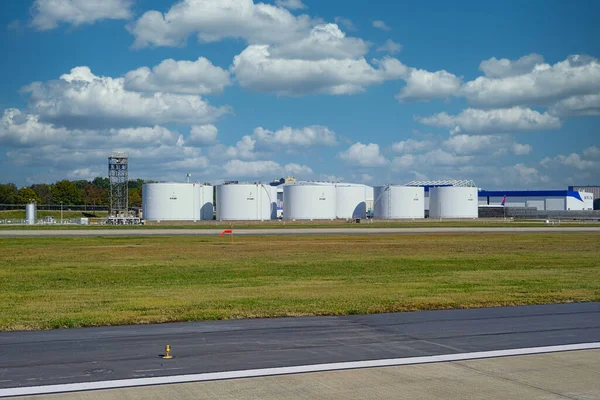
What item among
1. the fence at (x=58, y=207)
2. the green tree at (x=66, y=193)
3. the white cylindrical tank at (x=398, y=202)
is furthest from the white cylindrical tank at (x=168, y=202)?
the green tree at (x=66, y=193)

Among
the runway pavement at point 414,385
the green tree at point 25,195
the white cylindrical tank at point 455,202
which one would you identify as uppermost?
the green tree at point 25,195

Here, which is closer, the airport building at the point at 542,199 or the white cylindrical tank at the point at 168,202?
the white cylindrical tank at the point at 168,202

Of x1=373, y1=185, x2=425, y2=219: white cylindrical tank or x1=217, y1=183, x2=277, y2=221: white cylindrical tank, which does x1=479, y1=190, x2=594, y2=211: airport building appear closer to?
x1=373, y1=185, x2=425, y2=219: white cylindrical tank

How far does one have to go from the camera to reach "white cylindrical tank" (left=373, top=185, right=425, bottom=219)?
133 metres

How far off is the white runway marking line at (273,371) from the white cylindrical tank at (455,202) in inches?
4980

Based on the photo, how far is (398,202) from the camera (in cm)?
13275

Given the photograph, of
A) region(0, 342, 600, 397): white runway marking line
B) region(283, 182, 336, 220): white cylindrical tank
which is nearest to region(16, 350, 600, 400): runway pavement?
region(0, 342, 600, 397): white runway marking line

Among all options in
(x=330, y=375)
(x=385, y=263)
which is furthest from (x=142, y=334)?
(x=385, y=263)

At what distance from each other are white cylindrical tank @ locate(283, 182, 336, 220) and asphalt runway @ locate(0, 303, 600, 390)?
107m

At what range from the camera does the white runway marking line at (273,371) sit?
1001 cm

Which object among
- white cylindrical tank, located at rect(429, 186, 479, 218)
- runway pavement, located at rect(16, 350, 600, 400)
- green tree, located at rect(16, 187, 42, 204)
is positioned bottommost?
runway pavement, located at rect(16, 350, 600, 400)

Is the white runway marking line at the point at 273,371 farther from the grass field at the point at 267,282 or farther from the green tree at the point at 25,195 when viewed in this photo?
the green tree at the point at 25,195

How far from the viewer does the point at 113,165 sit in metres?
133

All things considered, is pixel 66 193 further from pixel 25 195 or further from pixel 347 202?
pixel 347 202
